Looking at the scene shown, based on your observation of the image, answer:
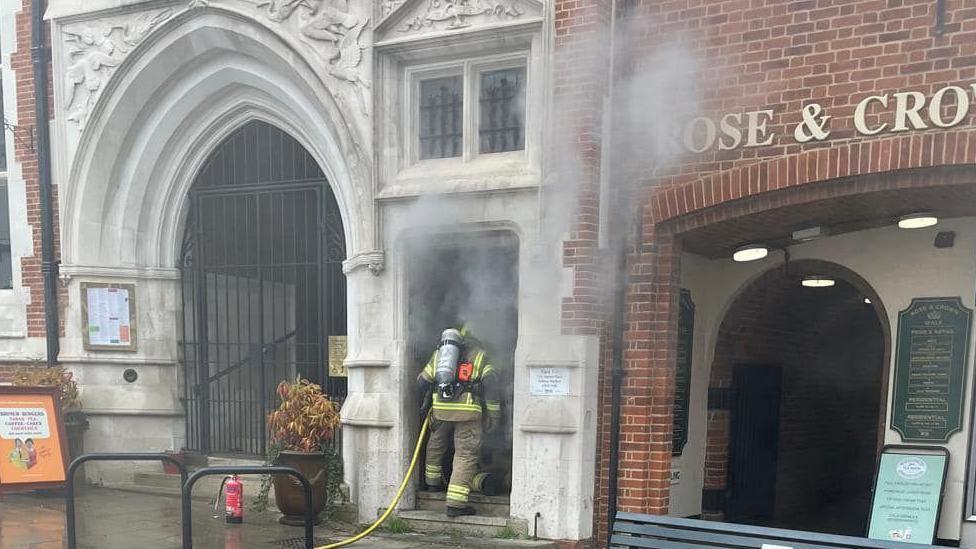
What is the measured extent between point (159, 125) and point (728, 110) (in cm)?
584

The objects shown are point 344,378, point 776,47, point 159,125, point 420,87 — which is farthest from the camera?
point 159,125

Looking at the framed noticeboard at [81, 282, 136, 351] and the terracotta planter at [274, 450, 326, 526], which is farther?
the framed noticeboard at [81, 282, 136, 351]

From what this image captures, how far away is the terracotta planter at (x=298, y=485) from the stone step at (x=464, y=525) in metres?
0.72

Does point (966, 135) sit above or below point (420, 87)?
below

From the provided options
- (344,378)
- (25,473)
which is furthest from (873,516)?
(25,473)

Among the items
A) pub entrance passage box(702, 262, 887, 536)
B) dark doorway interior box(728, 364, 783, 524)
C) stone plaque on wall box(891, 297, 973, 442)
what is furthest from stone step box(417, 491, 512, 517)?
stone plaque on wall box(891, 297, 973, 442)

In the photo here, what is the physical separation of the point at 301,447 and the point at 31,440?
9.19ft

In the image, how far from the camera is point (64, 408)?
296 inches

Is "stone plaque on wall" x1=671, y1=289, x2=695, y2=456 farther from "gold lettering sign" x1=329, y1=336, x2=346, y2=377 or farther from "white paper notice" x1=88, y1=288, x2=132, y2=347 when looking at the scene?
"white paper notice" x1=88, y1=288, x2=132, y2=347

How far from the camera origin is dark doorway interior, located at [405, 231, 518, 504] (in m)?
6.38

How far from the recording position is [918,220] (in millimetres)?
5262

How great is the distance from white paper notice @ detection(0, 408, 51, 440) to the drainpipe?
3.32ft

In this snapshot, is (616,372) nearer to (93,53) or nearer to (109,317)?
(109,317)

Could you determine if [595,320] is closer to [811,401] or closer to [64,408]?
[811,401]
